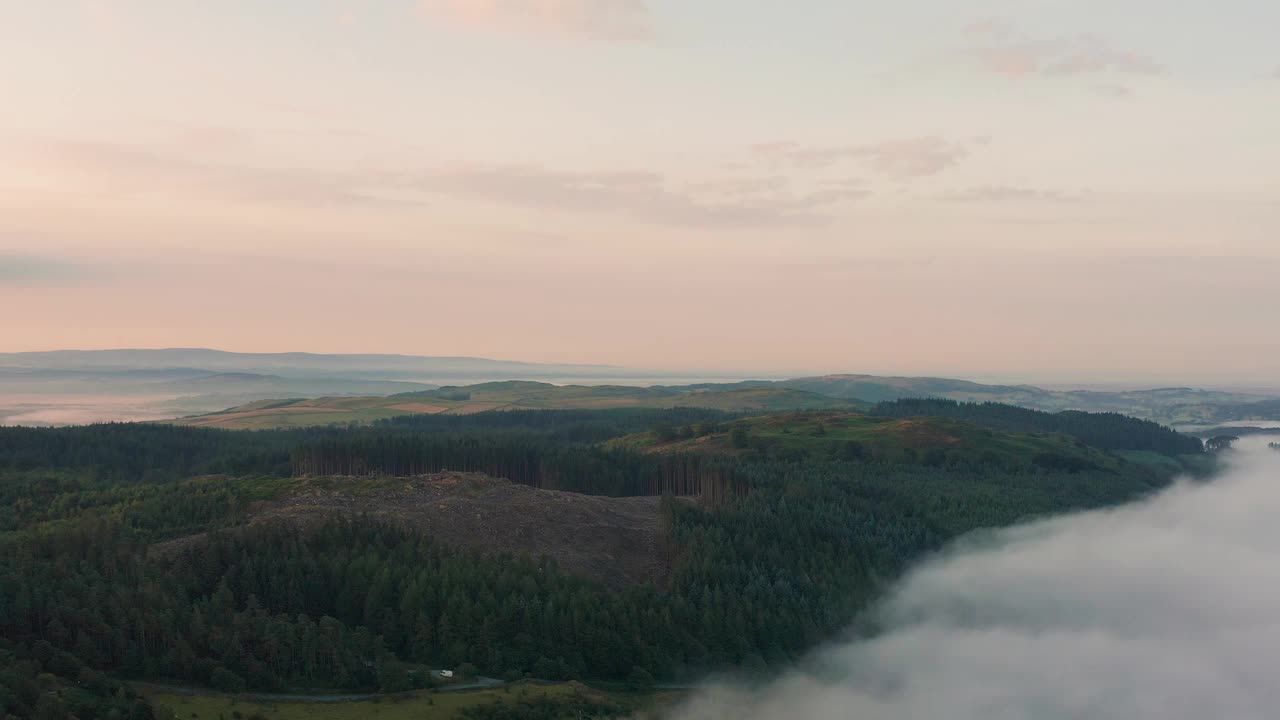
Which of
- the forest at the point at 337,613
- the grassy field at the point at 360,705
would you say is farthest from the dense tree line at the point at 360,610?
the grassy field at the point at 360,705

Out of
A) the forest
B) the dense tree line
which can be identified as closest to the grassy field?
the forest

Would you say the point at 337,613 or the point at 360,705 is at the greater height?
the point at 337,613

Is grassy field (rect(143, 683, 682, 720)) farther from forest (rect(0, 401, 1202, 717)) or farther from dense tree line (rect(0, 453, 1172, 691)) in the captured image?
dense tree line (rect(0, 453, 1172, 691))

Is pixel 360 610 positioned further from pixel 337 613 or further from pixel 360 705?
pixel 360 705

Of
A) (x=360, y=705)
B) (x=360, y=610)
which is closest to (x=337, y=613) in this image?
(x=360, y=610)

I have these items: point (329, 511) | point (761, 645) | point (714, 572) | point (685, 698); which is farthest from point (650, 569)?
point (329, 511)

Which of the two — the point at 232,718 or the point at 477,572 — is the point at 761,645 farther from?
the point at 232,718

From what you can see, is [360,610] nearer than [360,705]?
Answer: No

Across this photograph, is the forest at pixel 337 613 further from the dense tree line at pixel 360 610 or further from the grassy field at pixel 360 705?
the grassy field at pixel 360 705

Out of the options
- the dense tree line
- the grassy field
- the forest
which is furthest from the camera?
the dense tree line

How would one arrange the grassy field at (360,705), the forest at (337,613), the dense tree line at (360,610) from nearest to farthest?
the grassy field at (360,705)
the forest at (337,613)
the dense tree line at (360,610)
